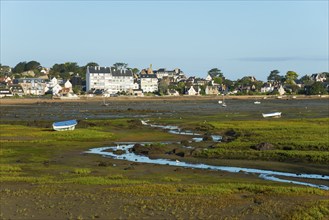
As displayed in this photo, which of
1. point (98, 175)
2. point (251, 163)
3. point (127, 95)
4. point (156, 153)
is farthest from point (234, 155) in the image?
point (127, 95)

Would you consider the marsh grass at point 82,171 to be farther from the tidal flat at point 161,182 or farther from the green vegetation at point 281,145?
the green vegetation at point 281,145

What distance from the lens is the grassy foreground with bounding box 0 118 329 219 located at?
21094mm

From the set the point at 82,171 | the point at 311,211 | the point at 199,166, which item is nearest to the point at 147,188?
the point at 82,171

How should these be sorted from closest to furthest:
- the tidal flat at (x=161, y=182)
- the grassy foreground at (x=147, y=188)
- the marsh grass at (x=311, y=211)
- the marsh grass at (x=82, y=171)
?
the marsh grass at (x=311, y=211) < the grassy foreground at (x=147, y=188) < the tidal flat at (x=161, y=182) < the marsh grass at (x=82, y=171)

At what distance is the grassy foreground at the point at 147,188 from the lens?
21.1 metres

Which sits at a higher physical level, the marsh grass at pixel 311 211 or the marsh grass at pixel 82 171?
the marsh grass at pixel 311 211

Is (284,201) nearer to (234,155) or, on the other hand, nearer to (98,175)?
(98,175)

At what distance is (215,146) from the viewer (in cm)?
4353

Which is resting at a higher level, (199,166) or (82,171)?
(82,171)

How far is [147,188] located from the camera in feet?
84.2

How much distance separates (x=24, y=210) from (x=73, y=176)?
8.56 meters

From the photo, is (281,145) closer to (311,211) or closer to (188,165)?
(188,165)

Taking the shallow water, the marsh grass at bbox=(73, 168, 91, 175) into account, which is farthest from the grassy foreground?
the shallow water

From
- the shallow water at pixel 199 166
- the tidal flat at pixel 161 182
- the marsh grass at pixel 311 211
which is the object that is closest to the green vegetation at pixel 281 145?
the tidal flat at pixel 161 182
